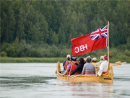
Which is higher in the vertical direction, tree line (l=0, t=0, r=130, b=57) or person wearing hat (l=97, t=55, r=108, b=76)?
tree line (l=0, t=0, r=130, b=57)

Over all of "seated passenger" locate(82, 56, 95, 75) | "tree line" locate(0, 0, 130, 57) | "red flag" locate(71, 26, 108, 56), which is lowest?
"seated passenger" locate(82, 56, 95, 75)

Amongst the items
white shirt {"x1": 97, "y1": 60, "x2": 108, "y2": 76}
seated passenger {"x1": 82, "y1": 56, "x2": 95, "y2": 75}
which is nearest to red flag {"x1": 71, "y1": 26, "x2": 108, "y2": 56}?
seated passenger {"x1": 82, "y1": 56, "x2": 95, "y2": 75}

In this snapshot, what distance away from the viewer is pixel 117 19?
12850cm

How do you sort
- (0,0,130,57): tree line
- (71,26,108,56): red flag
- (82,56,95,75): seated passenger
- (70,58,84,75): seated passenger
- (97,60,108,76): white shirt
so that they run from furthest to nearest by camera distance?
(0,0,130,57): tree line < (70,58,84,75): seated passenger < (71,26,108,56): red flag < (82,56,95,75): seated passenger < (97,60,108,76): white shirt

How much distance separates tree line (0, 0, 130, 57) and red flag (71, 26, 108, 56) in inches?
2751

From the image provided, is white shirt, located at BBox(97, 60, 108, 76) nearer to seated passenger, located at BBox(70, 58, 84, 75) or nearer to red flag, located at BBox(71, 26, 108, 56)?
red flag, located at BBox(71, 26, 108, 56)

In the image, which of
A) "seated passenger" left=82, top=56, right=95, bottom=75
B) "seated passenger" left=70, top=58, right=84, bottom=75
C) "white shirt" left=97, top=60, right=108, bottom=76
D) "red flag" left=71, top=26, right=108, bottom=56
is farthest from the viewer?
"seated passenger" left=70, top=58, right=84, bottom=75

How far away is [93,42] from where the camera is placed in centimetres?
3036

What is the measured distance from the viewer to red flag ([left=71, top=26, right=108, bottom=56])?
30.3 m

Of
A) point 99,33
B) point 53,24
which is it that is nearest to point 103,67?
point 99,33

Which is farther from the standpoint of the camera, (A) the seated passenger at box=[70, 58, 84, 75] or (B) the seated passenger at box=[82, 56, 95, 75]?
(A) the seated passenger at box=[70, 58, 84, 75]

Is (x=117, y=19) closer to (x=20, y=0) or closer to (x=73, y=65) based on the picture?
(x=20, y=0)

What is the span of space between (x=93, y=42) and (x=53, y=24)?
9748 cm

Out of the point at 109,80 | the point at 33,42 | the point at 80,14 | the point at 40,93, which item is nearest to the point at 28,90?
the point at 40,93
